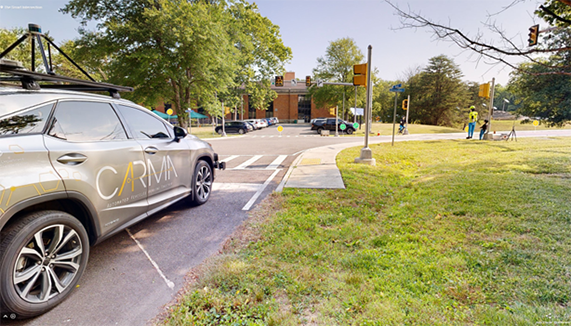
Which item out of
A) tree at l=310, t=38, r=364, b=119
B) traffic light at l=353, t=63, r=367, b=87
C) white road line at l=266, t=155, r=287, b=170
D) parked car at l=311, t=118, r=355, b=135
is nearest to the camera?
traffic light at l=353, t=63, r=367, b=87

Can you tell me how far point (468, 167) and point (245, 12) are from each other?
33.5 metres

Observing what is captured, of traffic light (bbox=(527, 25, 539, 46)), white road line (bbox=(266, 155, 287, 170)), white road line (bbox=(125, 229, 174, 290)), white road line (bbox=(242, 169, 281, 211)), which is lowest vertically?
white road line (bbox=(125, 229, 174, 290))

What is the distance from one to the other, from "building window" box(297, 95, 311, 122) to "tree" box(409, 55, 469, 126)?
25.0m

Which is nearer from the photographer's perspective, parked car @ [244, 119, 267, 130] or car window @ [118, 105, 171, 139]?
car window @ [118, 105, 171, 139]

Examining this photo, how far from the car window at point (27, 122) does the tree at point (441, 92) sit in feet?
218

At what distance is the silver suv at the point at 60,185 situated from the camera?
2.15m

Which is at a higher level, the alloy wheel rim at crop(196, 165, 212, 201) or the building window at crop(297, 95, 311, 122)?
the building window at crop(297, 95, 311, 122)

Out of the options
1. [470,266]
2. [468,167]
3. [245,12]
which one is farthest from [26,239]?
[245,12]

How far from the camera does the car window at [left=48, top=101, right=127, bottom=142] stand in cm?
270

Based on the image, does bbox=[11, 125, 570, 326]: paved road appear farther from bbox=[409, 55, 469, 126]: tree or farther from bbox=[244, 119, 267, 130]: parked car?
bbox=[409, 55, 469, 126]: tree

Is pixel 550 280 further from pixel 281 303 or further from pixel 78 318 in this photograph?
pixel 78 318

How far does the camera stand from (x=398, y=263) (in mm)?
2984

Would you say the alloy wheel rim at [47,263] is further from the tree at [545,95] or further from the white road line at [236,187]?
the tree at [545,95]

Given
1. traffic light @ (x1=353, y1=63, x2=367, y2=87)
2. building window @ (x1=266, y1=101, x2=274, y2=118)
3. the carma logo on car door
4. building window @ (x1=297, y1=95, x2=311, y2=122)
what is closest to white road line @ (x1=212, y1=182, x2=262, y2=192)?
the carma logo on car door
